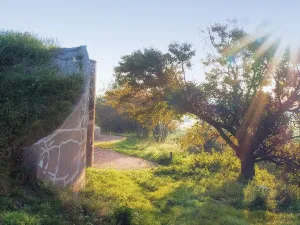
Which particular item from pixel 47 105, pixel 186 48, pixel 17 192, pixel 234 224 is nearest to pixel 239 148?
pixel 186 48

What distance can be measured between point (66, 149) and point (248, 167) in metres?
8.74

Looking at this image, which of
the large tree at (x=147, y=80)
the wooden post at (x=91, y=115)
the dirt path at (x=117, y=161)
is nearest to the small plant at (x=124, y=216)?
the wooden post at (x=91, y=115)

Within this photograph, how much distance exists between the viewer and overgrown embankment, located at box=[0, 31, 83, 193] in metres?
5.70

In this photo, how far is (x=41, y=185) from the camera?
18.2 ft

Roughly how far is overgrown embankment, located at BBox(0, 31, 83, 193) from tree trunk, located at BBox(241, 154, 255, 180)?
824cm

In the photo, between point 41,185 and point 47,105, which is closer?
point 41,185

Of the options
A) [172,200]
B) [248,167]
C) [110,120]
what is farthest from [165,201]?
[110,120]

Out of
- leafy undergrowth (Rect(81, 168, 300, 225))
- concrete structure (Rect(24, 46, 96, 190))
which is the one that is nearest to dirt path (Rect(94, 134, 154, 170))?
leafy undergrowth (Rect(81, 168, 300, 225))

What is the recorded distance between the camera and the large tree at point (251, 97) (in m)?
11.6

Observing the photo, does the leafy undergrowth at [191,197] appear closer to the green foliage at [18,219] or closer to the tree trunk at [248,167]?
the tree trunk at [248,167]

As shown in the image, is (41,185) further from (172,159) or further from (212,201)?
(172,159)

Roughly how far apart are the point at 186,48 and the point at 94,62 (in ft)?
14.0

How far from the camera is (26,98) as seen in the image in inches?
260

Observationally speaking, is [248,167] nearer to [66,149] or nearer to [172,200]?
[172,200]
